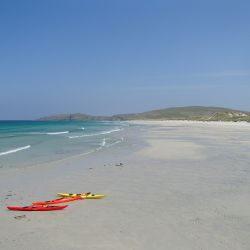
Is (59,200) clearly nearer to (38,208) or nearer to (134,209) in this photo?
(38,208)

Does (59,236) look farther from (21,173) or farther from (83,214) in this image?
(21,173)

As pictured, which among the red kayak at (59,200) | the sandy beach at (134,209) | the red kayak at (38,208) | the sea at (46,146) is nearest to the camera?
the sandy beach at (134,209)

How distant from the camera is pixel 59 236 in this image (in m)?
6.92

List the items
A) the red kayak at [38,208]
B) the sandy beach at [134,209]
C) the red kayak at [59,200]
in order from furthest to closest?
the red kayak at [59,200] → the red kayak at [38,208] → the sandy beach at [134,209]

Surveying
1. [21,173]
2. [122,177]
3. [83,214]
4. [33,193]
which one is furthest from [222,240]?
[21,173]

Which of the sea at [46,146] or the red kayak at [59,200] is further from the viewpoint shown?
the sea at [46,146]

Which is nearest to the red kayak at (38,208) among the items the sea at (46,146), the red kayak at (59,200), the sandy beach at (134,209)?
the sandy beach at (134,209)

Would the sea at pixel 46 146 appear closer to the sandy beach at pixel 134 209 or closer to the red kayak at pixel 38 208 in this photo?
the sandy beach at pixel 134 209

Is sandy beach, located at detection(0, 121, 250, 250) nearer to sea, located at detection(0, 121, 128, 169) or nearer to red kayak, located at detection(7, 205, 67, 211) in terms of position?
red kayak, located at detection(7, 205, 67, 211)

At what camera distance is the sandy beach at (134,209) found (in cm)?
666

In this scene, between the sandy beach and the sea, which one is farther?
the sea

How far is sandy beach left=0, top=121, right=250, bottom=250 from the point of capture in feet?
21.9

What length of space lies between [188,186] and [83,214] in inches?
165

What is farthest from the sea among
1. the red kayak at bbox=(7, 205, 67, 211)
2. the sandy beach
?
the red kayak at bbox=(7, 205, 67, 211)
